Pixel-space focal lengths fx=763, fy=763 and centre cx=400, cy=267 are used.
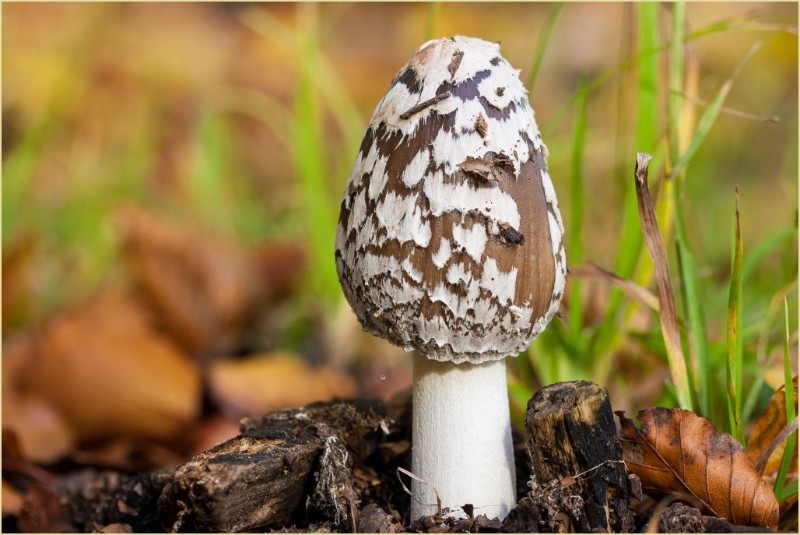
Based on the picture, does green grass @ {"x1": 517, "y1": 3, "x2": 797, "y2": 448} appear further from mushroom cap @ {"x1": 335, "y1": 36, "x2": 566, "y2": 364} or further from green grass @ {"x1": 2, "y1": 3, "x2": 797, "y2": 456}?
mushroom cap @ {"x1": 335, "y1": 36, "x2": 566, "y2": 364}

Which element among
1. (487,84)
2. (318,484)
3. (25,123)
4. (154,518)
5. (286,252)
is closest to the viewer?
(487,84)

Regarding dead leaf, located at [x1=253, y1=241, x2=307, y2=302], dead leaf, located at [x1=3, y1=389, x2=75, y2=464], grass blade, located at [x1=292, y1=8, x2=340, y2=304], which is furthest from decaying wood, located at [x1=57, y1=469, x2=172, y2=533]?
dead leaf, located at [x1=253, y1=241, x2=307, y2=302]

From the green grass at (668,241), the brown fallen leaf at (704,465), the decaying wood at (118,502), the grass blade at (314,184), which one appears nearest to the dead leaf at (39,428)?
the decaying wood at (118,502)

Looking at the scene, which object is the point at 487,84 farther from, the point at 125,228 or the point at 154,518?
the point at 125,228

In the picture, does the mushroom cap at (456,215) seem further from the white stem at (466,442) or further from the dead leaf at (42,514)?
the dead leaf at (42,514)

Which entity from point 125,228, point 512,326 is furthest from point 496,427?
point 125,228

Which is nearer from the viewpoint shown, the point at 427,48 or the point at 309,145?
the point at 427,48
